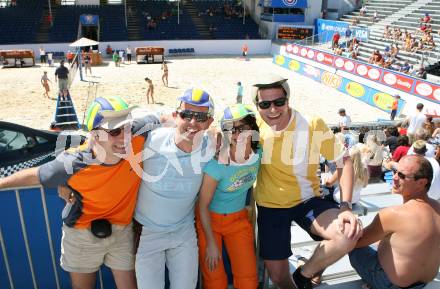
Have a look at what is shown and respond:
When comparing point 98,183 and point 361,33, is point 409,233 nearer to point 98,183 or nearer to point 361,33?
point 98,183

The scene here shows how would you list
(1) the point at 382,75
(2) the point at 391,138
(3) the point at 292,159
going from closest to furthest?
1. (3) the point at 292,159
2. (2) the point at 391,138
3. (1) the point at 382,75

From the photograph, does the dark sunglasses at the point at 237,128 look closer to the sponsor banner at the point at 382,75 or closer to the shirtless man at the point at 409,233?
the shirtless man at the point at 409,233

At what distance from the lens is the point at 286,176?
10.6 ft

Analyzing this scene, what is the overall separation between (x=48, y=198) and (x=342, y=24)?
32.5m

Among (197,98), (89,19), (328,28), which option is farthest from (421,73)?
(89,19)

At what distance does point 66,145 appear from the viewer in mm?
6715

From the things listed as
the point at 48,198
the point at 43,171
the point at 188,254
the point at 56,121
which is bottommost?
the point at 56,121

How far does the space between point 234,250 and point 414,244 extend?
4.37 feet

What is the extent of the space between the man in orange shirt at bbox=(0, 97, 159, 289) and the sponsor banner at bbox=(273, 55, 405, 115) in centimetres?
1611

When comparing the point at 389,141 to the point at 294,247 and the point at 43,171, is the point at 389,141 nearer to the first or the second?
the point at 294,247

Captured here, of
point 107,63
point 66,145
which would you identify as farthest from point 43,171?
point 107,63

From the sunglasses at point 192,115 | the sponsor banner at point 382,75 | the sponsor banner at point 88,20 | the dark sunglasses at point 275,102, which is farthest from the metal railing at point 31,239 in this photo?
the sponsor banner at point 88,20

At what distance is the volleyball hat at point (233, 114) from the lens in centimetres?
293

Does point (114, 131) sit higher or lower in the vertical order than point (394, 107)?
higher
